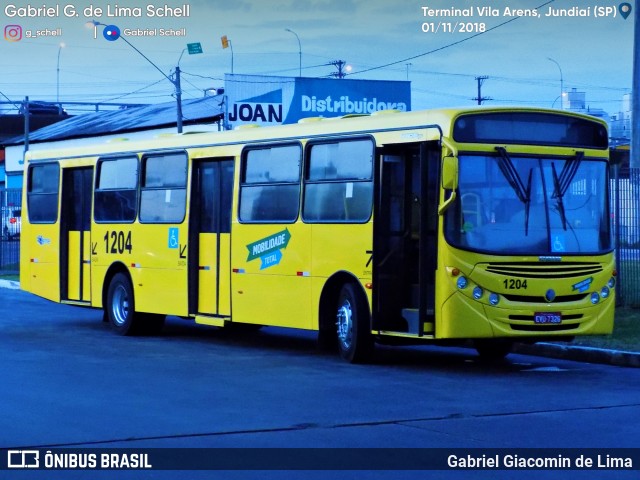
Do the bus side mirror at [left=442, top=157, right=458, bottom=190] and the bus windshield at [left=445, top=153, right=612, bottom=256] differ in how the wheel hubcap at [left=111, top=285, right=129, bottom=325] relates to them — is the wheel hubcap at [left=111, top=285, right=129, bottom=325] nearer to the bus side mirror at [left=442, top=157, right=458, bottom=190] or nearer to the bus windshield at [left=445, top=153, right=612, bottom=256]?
the bus windshield at [left=445, top=153, right=612, bottom=256]

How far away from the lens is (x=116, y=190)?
809 inches

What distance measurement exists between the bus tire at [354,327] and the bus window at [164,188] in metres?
4.10

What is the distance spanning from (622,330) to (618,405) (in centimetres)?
655

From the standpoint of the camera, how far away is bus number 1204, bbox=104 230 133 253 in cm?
2008

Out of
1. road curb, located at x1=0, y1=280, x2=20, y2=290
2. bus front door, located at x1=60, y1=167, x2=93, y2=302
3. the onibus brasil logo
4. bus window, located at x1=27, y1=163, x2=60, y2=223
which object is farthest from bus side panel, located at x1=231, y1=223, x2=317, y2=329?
road curb, located at x1=0, y1=280, x2=20, y2=290

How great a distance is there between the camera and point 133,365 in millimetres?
15047

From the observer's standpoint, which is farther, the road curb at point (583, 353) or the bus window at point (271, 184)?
the bus window at point (271, 184)

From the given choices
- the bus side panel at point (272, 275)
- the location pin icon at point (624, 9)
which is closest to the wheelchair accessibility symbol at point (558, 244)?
the bus side panel at point (272, 275)

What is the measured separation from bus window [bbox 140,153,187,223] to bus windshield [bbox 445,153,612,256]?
227 inches

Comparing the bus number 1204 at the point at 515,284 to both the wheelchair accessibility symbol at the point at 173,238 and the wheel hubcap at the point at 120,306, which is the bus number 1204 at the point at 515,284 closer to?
the wheelchair accessibility symbol at the point at 173,238

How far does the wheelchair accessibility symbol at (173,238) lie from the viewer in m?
18.9

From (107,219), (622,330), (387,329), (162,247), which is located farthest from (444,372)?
(107,219)

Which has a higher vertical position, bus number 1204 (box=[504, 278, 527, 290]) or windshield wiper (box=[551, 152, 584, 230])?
windshield wiper (box=[551, 152, 584, 230])

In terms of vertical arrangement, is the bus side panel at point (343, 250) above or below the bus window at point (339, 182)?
below
